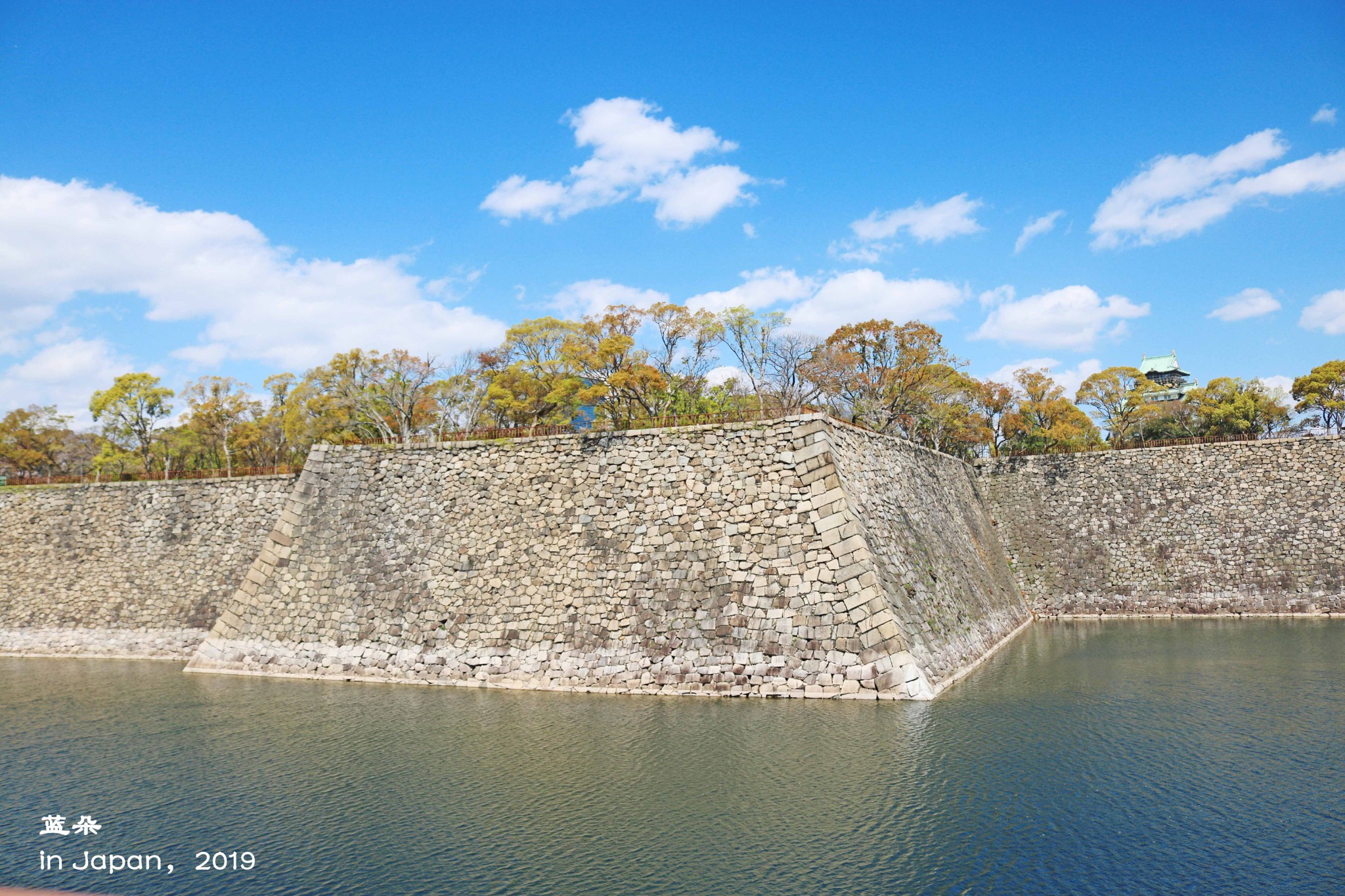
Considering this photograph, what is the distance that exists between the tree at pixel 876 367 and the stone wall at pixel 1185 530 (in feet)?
24.8

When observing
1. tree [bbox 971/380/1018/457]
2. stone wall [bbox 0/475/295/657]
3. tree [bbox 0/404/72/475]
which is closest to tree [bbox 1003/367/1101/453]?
tree [bbox 971/380/1018/457]

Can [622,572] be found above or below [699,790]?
above

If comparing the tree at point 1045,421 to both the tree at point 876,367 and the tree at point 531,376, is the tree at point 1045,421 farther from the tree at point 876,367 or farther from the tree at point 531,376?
the tree at point 531,376

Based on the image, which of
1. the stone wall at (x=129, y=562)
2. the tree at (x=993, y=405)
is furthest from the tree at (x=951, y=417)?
the stone wall at (x=129, y=562)

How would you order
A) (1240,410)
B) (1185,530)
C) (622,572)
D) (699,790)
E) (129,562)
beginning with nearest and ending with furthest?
(699,790) → (622,572) → (129,562) → (1185,530) → (1240,410)

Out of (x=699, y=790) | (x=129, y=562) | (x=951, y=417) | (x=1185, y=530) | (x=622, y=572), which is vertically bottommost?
(x=699, y=790)

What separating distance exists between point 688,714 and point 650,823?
19.9 feet

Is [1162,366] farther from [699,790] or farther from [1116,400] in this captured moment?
[699,790]

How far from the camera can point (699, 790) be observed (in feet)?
45.2

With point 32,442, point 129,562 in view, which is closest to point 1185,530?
point 129,562

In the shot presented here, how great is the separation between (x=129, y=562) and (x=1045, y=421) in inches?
2011

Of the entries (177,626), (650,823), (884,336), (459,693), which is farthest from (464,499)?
(884,336)

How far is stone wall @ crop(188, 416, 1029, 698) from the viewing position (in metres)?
20.0

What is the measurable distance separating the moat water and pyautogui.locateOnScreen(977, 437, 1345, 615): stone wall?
541 inches
